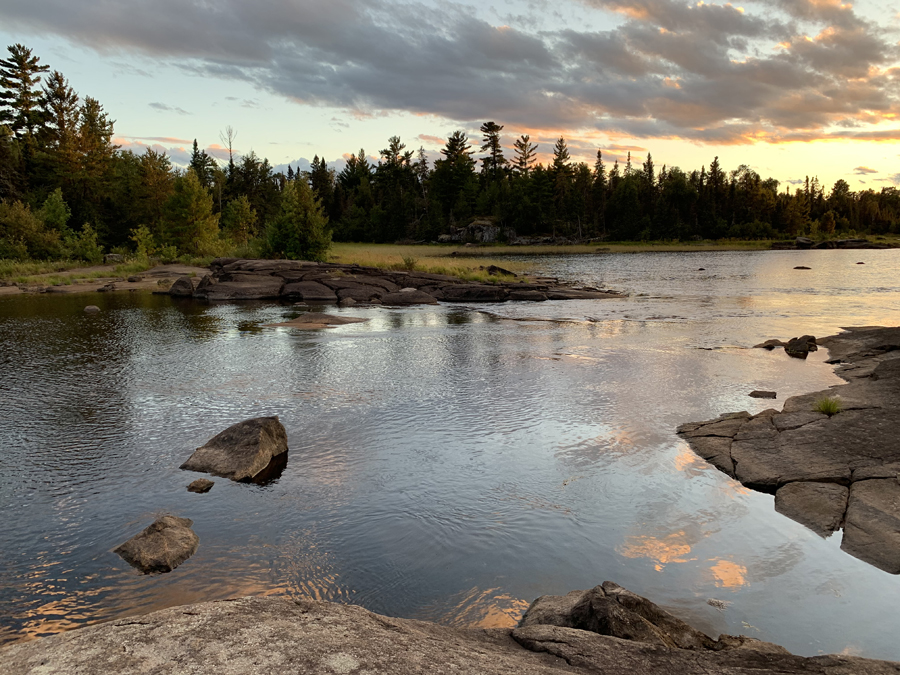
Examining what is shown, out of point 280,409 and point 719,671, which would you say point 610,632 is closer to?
point 719,671

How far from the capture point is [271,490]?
26.8 ft

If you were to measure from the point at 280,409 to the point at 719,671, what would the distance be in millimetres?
10060

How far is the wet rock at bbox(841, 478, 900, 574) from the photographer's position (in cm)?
625

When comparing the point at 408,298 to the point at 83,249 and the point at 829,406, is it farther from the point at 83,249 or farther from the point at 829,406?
the point at 83,249

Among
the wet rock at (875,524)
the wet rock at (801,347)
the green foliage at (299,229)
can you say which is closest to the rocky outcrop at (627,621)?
the wet rock at (875,524)

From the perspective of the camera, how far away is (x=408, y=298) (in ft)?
106

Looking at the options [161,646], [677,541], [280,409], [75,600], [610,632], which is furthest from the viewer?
[280,409]

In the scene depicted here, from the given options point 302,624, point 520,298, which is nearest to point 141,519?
point 302,624

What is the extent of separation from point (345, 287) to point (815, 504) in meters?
29.5

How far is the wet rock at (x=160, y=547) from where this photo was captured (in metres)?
6.11

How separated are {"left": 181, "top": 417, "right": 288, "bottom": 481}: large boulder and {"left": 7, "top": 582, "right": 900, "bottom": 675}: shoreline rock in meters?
4.94

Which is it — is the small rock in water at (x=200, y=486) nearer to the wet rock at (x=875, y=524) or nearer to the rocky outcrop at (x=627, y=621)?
the rocky outcrop at (x=627, y=621)

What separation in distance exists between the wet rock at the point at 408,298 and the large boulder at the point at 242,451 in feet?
74.3

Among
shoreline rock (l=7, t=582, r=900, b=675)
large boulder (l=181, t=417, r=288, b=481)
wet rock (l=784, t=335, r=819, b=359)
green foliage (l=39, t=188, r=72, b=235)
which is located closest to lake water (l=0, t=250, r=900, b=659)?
large boulder (l=181, t=417, r=288, b=481)
